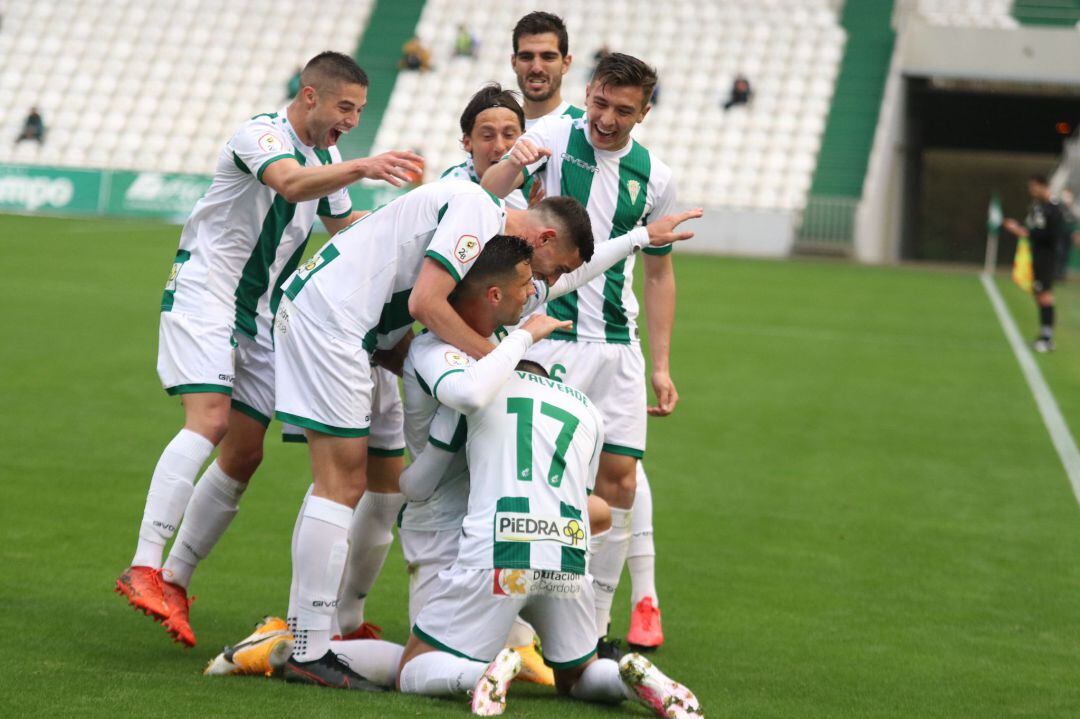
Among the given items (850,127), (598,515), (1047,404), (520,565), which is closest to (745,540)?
(598,515)

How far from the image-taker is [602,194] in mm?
5688

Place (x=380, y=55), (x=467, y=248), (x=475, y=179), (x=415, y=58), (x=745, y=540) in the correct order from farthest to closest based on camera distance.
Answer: (x=380, y=55) < (x=415, y=58) < (x=745, y=540) < (x=475, y=179) < (x=467, y=248)

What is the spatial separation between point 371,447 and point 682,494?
355 cm

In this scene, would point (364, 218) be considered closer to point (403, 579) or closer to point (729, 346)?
point (403, 579)

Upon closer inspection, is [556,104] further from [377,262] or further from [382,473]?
[382,473]

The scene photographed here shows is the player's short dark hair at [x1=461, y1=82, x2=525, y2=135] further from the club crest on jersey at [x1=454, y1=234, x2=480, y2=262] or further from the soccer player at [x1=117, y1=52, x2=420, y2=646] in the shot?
the club crest on jersey at [x1=454, y1=234, x2=480, y2=262]

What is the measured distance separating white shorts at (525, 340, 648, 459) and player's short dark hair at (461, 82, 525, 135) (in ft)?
2.97

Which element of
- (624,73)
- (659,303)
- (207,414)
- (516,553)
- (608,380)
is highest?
(624,73)

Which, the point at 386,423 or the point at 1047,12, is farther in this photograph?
the point at 1047,12

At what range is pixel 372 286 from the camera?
15.9 ft

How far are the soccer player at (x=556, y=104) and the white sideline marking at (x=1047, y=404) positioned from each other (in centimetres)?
391

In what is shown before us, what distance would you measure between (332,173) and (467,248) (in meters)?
0.57

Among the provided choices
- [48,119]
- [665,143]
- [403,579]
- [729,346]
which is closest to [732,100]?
[665,143]

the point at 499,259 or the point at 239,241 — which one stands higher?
the point at 499,259
